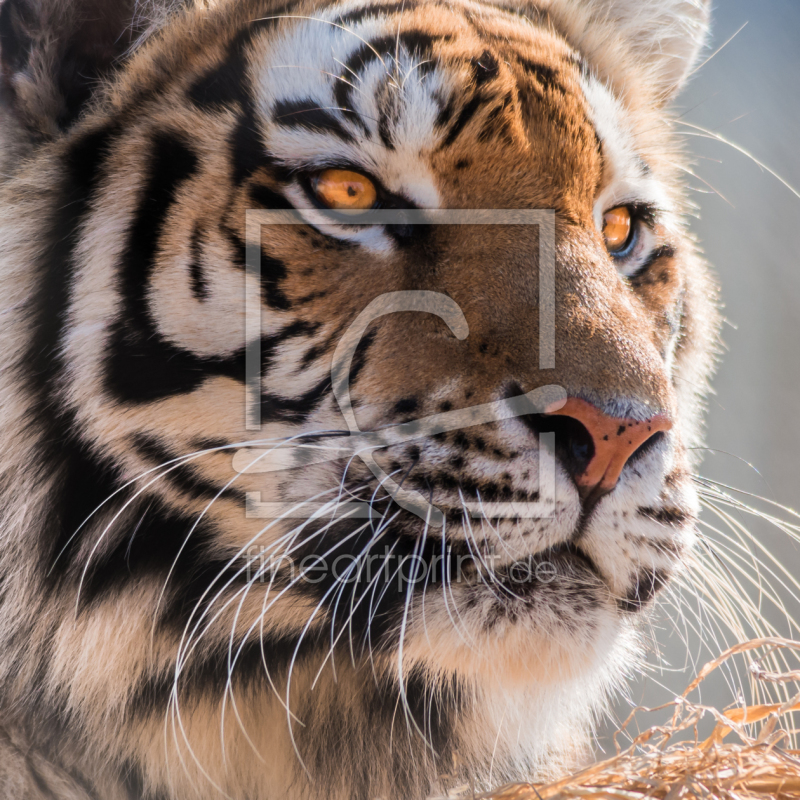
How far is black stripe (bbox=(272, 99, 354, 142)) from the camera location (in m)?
0.60

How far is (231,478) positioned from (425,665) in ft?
0.73

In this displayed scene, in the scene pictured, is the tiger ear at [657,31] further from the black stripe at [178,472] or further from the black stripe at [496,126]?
the black stripe at [178,472]

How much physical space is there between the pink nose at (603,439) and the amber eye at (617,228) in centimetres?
29

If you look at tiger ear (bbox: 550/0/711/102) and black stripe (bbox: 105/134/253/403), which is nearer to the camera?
black stripe (bbox: 105/134/253/403)

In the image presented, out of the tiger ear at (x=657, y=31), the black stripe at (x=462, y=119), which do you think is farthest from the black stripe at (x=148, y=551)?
the tiger ear at (x=657, y=31)

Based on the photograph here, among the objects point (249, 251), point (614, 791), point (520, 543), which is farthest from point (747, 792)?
point (249, 251)

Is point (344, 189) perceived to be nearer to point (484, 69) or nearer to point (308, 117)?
point (308, 117)

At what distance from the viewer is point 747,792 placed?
536 mm

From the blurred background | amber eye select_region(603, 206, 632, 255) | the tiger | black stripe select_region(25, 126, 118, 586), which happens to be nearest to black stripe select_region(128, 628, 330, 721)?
the tiger

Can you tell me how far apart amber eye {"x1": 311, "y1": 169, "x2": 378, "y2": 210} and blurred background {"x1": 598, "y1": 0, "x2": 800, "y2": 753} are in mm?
711

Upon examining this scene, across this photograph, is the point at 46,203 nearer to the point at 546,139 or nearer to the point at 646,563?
the point at 546,139

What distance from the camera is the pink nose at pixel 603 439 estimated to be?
51 cm

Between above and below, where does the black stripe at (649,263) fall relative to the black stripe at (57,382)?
above

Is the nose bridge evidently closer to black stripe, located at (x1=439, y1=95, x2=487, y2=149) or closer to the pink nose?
the pink nose
